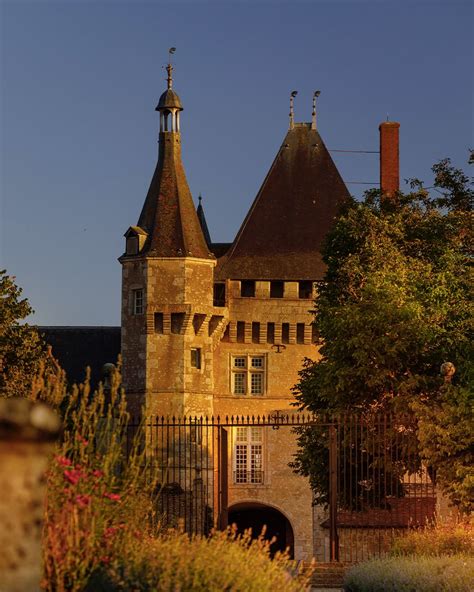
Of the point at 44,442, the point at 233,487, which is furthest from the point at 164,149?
the point at 44,442

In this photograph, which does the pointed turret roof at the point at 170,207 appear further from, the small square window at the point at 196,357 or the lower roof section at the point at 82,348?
the lower roof section at the point at 82,348

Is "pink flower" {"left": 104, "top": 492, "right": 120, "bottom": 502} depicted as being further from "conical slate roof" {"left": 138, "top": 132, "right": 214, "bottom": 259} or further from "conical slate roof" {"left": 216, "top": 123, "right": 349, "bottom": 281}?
"conical slate roof" {"left": 216, "top": 123, "right": 349, "bottom": 281}

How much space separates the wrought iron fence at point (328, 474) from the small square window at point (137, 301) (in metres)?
3.83

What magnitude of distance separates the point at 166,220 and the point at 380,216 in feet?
40.1

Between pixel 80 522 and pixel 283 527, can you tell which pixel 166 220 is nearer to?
pixel 283 527

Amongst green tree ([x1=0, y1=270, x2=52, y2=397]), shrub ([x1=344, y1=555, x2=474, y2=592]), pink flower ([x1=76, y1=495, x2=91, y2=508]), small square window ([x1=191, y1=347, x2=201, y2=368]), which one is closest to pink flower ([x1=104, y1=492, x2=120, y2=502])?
pink flower ([x1=76, y1=495, x2=91, y2=508])

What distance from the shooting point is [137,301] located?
154ft

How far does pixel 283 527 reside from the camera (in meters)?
50.1

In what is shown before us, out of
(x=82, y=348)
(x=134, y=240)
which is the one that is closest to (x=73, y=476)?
(x=134, y=240)

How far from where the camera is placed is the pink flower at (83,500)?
10828mm

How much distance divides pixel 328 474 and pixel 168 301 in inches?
725

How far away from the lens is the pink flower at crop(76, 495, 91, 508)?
10.8 m

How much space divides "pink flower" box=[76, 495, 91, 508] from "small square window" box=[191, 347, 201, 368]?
35.6 meters

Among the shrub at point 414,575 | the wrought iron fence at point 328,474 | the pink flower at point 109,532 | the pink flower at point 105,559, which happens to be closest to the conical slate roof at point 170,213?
the wrought iron fence at point 328,474
